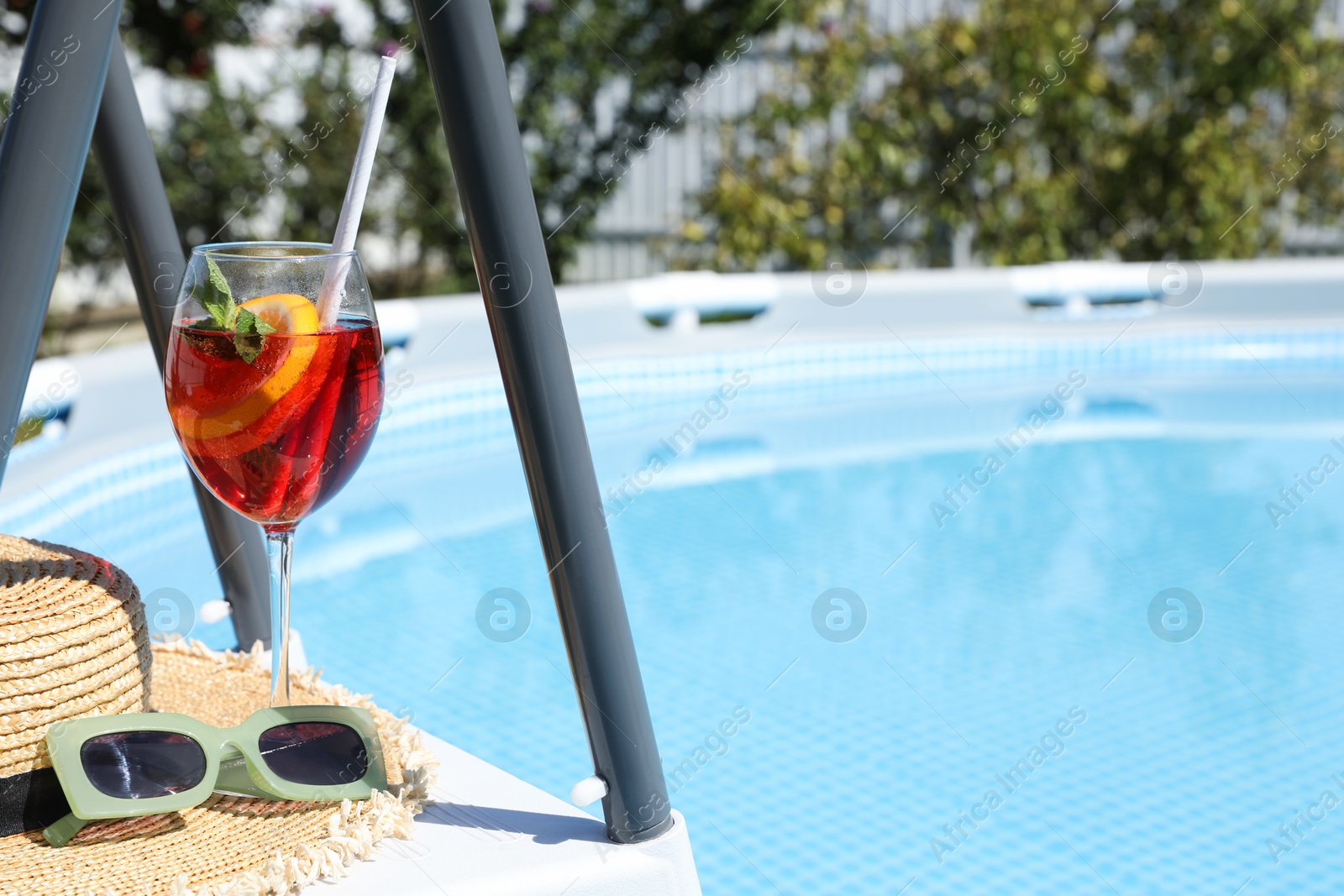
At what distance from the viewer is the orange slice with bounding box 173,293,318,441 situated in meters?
0.86

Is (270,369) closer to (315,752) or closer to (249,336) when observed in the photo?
(249,336)

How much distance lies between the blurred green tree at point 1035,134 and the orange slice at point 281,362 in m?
7.83

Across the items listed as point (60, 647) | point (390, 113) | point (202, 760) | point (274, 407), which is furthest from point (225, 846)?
point (390, 113)

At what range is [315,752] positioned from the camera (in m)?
0.99

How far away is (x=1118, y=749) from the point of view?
2.76 metres

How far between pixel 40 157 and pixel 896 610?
10.0ft

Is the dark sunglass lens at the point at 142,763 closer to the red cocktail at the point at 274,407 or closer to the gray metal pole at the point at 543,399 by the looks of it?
the red cocktail at the point at 274,407

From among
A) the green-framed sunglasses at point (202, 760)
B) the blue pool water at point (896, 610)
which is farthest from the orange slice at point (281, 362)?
the blue pool water at point (896, 610)

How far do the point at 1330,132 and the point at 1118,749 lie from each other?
302 inches

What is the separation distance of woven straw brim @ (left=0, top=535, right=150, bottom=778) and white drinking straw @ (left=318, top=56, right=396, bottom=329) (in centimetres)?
27

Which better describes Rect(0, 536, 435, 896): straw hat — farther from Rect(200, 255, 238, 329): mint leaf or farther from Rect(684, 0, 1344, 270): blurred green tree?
Rect(684, 0, 1344, 270): blurred green tree

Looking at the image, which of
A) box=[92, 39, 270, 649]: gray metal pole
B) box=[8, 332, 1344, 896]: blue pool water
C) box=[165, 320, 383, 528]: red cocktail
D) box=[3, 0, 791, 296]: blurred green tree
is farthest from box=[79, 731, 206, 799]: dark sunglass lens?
box=[3, 0, 791, 296]: blurred green tree

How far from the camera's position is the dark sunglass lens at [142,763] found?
2.88ft

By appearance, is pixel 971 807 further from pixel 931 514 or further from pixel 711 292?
pixel 711 292
